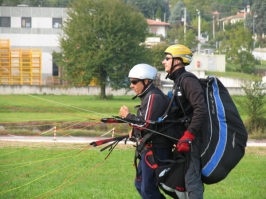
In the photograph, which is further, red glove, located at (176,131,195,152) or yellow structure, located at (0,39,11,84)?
yellow structure, located at (0,39,11,84)

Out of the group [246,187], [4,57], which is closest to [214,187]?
[246,187]

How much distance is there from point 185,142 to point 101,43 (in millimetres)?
49389

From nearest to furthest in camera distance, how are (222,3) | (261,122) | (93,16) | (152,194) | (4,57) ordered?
1. (152,194)
2. (261,122)
3. (93,16)
4. (4,57)
5. (222,3)

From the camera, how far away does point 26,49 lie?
67750 millimetres

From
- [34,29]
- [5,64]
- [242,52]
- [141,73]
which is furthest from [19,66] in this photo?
[141,73]

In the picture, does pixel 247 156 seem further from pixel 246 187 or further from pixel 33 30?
pixel 33 30

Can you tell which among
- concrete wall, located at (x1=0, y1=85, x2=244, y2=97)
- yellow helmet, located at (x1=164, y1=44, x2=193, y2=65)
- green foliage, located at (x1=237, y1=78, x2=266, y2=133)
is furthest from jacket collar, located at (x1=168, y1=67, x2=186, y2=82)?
concrete wall, located at (x1=0, y1=85, x2=244, y2=97)

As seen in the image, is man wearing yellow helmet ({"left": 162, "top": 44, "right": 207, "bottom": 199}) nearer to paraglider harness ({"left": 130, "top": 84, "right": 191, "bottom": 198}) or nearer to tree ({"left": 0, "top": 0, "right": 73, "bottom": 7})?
paraglider harness ({"left": 130, "top": 84, "right": 191, "bottom": 198})

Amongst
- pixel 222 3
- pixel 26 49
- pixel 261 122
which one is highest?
pixel 222 3

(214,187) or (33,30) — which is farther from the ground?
(33,30)

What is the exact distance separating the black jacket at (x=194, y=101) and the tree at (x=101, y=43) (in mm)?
47522

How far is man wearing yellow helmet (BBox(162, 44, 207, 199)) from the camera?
763 cm

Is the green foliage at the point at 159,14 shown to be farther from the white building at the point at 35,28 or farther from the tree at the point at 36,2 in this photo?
the white building at the point at 35,28

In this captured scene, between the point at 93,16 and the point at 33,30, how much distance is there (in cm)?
1505
